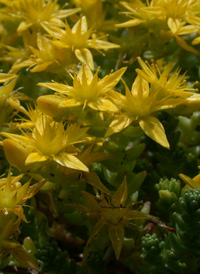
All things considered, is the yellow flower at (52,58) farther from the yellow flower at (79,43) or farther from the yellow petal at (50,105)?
the yellow petal at (50,105)

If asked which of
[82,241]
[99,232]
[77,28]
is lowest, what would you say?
[82,241]

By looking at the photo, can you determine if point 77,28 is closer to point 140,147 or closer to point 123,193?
point 140,147

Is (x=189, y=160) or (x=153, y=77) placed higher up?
(x=153, y=77)

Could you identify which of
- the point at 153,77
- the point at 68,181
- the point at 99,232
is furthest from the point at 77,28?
the point at 99,232

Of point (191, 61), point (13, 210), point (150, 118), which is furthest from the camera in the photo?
point (191, 61)

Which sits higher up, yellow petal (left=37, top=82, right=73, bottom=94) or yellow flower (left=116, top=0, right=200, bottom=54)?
yellow flower (left=116, top=0, right=200, bottom=54)

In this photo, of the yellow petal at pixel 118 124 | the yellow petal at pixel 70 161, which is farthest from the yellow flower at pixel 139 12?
the yellow petal at pixel 70 161

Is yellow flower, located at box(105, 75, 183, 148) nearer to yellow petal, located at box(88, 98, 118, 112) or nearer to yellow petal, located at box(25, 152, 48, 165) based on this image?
yellow petal, located at box(88, 98, 118, 112)

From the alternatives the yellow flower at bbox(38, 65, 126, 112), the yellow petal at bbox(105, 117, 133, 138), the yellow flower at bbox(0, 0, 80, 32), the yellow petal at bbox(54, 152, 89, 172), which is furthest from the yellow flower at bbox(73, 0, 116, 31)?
the yellow petal at bbox(54, 152, 89, 172)
